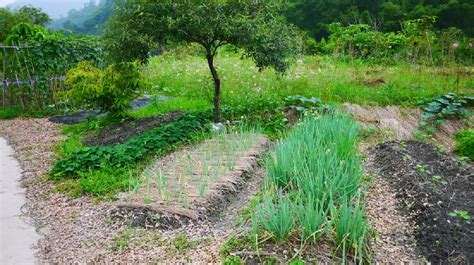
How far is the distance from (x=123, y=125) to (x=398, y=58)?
8216mm

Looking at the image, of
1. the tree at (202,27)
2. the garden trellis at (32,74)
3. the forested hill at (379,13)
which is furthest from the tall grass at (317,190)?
the forested hill at (379,13)

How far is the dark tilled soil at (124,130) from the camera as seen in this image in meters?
6.11

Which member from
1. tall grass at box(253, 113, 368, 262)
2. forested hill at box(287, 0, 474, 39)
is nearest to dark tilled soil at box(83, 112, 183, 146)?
tall grass at box(253, 113, 368, 262)

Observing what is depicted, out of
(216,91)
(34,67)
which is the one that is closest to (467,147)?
(216,91)

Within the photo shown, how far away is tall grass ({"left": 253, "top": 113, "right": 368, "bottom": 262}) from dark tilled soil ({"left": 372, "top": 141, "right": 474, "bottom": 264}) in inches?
18.4

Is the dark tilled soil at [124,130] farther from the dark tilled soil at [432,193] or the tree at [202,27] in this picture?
the dark tilled soil at [432,193]

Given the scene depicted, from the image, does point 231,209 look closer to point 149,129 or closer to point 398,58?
point 149,129

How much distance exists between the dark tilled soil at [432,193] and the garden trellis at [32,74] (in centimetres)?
668

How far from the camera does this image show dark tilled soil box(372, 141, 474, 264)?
10.1 feet

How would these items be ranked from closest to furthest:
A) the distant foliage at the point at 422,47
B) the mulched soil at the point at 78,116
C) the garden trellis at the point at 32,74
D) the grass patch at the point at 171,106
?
the grass patch at the point at 171,106, the mulched soil at the point at 78,116, the garden trellis at the point at 32,74, the distant foliage at the point at 422,47

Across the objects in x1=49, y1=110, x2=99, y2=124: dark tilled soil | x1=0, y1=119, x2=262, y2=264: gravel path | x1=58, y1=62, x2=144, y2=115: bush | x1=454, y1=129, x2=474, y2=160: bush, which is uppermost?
x1=58, y1=62, x2=144, y2=115: bush

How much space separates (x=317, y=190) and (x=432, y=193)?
3.68ft

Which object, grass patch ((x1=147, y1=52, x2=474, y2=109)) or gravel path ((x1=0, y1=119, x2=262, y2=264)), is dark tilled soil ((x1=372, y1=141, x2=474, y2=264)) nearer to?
gravel path ((x1=0, y1=119, x2=262, y2=264))

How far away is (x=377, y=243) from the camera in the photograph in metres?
3.16
